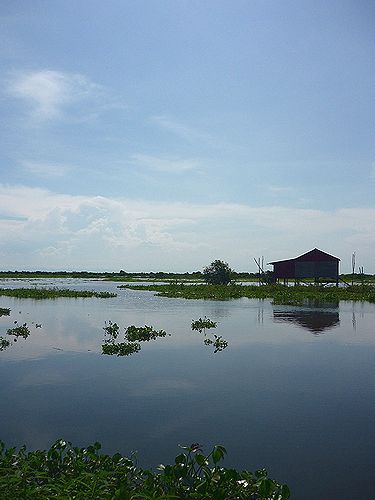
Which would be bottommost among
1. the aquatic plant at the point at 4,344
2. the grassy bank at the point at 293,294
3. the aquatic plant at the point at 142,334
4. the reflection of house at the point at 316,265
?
the aquatic plant at the point at 4,344

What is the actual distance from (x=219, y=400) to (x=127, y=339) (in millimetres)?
11249

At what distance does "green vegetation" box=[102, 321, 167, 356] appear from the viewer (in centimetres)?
2085

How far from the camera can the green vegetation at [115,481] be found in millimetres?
6609

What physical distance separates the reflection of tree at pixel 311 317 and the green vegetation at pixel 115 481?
20.3 meters

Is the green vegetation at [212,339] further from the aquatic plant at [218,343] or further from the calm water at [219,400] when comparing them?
the calm water at [219,400]

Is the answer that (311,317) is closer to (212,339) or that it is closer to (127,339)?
(212,339)

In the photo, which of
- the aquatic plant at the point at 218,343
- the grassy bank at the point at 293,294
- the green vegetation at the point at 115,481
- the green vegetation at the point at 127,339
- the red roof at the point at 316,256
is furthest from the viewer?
the red roof at the point at 316,256

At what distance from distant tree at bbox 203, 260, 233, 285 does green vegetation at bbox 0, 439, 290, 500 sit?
2966 inches

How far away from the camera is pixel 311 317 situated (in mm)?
34688

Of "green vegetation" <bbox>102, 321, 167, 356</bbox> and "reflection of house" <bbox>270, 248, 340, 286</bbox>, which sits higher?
"reflection of house" <bbox>270, 248, 340, 286</bbox>

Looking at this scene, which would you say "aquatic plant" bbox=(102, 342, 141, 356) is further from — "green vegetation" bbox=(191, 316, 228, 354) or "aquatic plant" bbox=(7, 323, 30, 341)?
"aquatic plant" bbox=(7, 323, 30, 341)

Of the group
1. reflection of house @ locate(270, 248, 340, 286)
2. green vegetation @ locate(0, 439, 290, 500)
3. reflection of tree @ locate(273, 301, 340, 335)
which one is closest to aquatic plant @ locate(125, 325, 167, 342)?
reflection of tree @ locate(273, 301, 340, 335)

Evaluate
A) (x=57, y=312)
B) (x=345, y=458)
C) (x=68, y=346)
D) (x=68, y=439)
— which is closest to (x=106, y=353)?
(x=68, y=346)

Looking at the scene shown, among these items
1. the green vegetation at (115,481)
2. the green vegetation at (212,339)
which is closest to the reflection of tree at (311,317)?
the green vegetation at (212,339)
